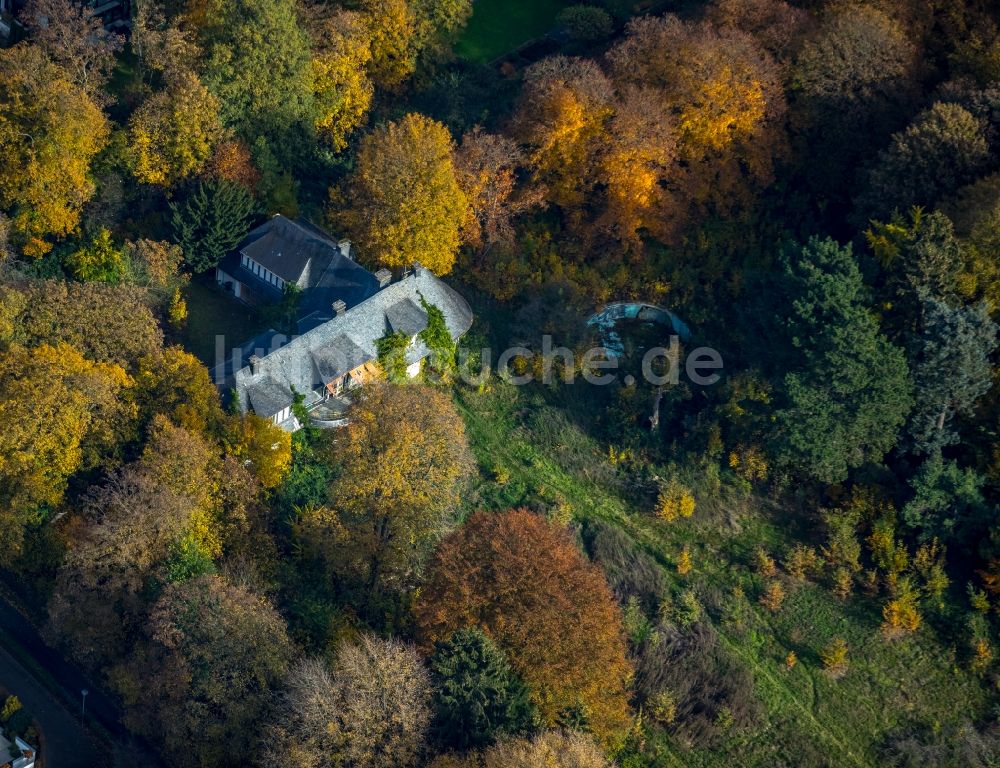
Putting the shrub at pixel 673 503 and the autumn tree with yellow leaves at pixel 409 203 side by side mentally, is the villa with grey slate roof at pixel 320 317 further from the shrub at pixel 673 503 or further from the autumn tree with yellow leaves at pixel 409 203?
the shrub at pixel 673 503

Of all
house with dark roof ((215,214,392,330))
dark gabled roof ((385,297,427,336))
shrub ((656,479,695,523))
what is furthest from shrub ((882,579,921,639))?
house with dark roof ((215,214,392,330))

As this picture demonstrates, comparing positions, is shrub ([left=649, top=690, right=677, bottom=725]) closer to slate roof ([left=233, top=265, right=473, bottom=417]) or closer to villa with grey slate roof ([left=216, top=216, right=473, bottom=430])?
villa with grey slate roof ([left=216, top=216, right=473, bottom=430])

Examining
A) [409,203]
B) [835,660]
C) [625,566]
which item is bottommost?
[835,660]

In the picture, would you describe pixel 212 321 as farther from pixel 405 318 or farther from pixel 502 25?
pixel 502 25

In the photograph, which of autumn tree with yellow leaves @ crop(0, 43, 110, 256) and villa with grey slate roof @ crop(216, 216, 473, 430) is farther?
autumn tree with yellow leaves @ crop(0, 43, 110, 256)

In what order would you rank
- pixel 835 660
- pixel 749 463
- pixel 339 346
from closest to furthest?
pixel 835 660 → pixel 339 346 → pixel 749 463

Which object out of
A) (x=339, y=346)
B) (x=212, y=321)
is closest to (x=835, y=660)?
(x=339, y=346)
